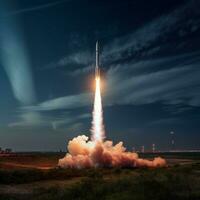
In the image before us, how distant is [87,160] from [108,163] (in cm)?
502

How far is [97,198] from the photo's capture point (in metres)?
38.8

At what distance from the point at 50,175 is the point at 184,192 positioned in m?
29.9

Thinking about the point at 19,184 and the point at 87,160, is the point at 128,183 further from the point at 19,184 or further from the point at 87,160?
the point at 87,160

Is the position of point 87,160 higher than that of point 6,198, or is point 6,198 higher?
point 87,160

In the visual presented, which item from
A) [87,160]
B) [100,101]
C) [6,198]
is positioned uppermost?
[100,101]

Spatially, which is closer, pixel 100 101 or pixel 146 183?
pixel 146 183

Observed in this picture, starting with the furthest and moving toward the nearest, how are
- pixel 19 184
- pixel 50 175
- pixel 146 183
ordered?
pixel 50 175 < pixel 19 184 < pixel 146 183

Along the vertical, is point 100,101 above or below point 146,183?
above

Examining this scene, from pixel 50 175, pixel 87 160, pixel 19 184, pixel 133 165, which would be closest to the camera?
pixel 19 184

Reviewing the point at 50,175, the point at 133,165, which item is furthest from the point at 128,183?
the point at 133,165

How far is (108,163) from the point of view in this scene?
91.1m

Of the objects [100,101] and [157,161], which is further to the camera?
[157,161]

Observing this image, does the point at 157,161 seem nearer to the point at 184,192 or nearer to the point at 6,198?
the point at 184,192

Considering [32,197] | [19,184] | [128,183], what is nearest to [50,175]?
[19,184]
